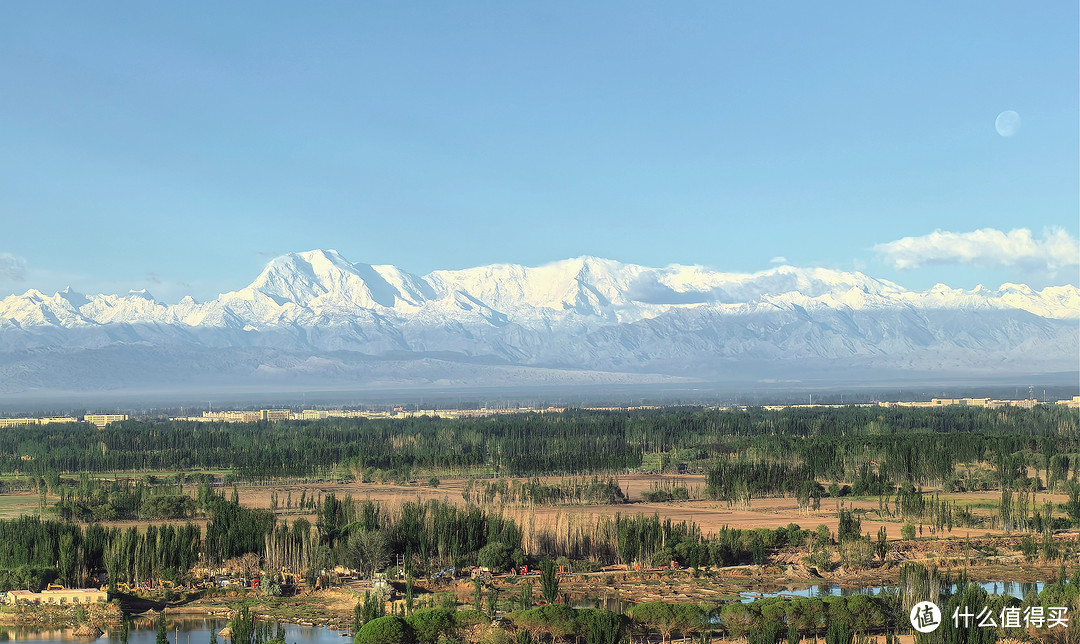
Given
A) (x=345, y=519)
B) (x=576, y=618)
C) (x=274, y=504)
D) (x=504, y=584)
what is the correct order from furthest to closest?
(x=274, y=504) → (x=345, y=519) → (x=504, y=584) → (x=576, y=618)

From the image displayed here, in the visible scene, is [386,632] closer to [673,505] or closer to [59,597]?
[59,597]

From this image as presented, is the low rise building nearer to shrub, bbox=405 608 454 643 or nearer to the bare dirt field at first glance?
shrub, bbox=405 608 454 643

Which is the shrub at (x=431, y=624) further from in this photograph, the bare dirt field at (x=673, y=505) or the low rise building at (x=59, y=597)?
the bare dirt field at (x=673, y=505)

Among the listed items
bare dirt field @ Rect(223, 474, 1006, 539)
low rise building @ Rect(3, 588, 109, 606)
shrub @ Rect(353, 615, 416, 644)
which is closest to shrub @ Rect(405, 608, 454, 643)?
shrub @ Rect(353, 615, 416, 644)

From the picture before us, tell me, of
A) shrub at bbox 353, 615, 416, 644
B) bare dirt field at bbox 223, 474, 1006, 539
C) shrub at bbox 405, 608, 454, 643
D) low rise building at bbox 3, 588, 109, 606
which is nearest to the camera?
shrub at bbox 353, 615, 416, 644

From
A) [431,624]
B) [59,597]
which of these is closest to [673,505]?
[431,624]

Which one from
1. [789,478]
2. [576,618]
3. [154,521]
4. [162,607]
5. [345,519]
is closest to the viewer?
[576,618]

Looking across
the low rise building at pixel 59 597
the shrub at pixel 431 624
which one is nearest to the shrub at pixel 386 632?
the shrub at pixel 431 624

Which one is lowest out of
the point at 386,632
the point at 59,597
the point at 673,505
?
the point at 59,597

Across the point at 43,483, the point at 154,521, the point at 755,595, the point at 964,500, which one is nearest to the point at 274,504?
the point at 154,521

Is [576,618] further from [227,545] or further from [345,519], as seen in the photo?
[345,519]

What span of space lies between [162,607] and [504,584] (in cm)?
2455

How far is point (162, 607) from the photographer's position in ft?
296

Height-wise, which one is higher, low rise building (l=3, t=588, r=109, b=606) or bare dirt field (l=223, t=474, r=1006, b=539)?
bare dirt field (l=223, t=474, r=1006, b=539)
